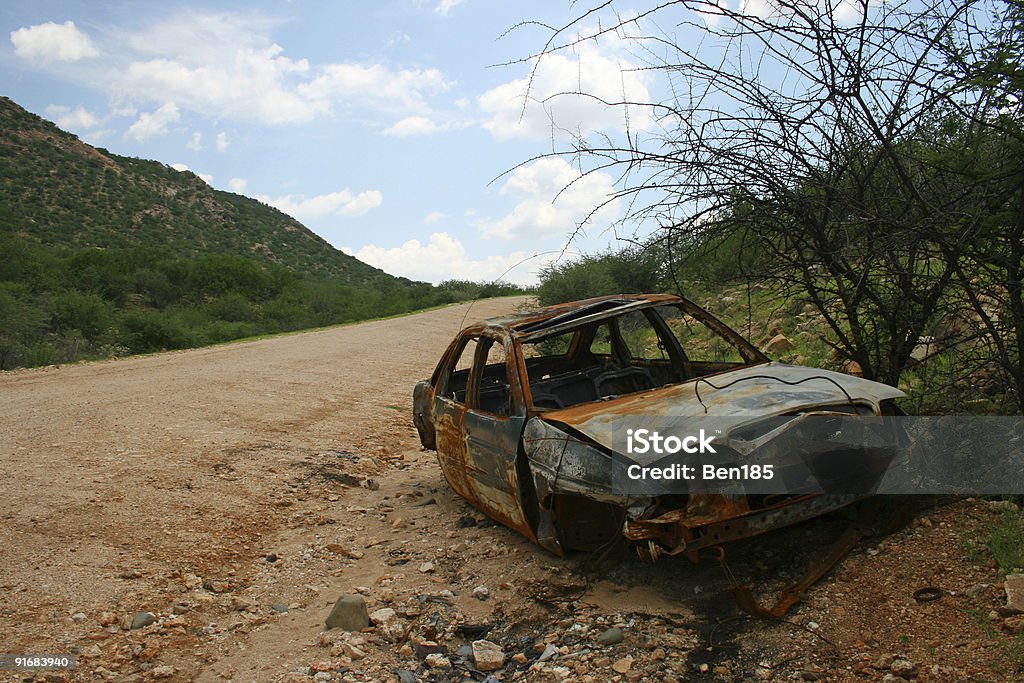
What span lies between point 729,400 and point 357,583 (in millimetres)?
2495

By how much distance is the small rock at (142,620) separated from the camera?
174 inches

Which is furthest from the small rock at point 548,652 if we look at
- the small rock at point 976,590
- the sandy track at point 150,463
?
the sandy track at point 150,463

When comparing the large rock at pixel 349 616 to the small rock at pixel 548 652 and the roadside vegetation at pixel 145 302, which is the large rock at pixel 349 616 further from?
the roadside vegetation at pixel 145 302

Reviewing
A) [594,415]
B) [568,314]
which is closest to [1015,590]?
[594,415]

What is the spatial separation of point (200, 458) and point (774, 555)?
5034 millimetres

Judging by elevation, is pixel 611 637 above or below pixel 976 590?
below

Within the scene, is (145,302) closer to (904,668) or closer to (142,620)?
(142,620)

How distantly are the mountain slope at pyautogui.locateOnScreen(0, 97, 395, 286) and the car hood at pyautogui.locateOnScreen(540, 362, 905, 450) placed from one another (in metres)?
46.2

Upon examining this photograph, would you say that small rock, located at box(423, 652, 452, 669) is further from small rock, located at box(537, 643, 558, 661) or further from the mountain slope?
the mountain slope

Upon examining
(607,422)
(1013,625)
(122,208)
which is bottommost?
(1013,625)

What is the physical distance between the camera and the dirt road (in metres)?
3.79

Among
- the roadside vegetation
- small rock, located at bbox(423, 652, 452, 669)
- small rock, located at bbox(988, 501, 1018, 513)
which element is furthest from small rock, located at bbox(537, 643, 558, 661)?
the roadside vegetation

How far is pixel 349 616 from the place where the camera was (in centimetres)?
443

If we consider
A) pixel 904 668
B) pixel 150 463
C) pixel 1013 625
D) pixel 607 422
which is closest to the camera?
pixel 904 668
